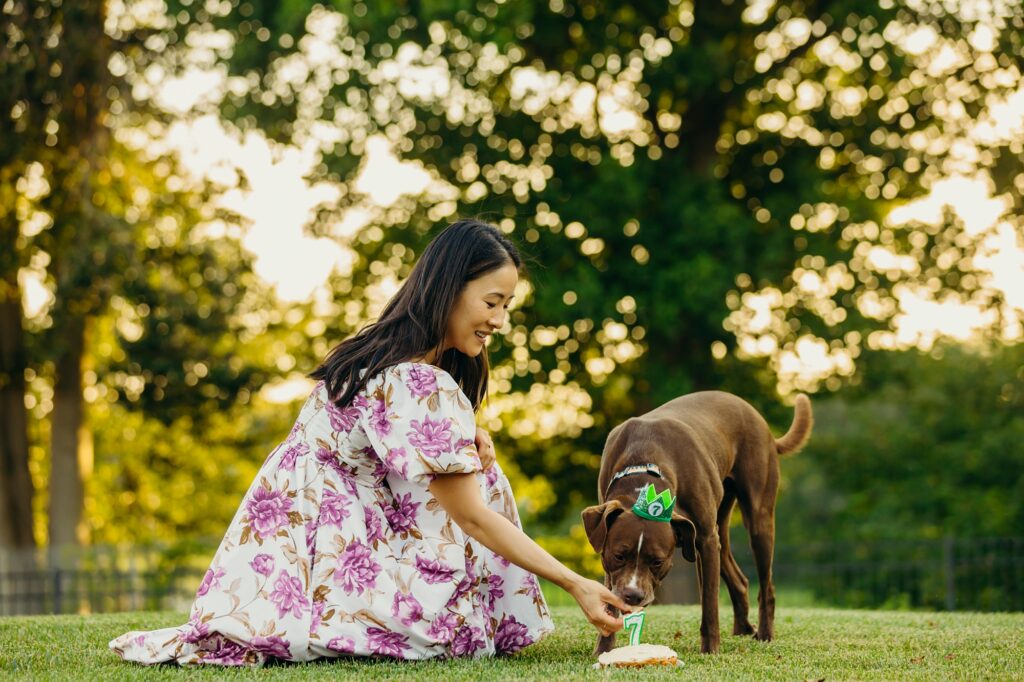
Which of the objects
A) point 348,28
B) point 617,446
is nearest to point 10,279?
point 348,28

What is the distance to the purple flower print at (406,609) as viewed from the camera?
4.90 meters

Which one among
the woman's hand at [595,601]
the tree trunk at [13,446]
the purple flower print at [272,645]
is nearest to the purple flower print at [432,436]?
the woman's hand at [595,601]

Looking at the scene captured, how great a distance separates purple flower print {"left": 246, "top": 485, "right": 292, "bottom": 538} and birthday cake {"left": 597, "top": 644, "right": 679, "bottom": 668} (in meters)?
1.42

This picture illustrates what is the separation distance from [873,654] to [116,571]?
15889 millimetres

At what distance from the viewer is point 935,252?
18172 mm

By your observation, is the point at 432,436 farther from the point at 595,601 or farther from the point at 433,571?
the point at 595,601

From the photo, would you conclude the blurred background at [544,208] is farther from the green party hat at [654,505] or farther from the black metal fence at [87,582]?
the green party hat at [654,505]

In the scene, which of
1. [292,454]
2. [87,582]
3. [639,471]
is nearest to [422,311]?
[292,454]

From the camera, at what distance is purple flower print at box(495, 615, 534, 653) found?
525cm

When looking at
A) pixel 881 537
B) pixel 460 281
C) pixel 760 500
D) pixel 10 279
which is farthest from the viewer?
pixel 881 537

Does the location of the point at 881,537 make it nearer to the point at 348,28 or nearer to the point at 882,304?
the point at 882,304

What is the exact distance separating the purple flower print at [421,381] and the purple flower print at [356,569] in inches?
27.2

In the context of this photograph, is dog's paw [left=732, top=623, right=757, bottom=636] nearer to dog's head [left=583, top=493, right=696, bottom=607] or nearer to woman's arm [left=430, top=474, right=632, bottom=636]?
dog's head [left=583, top=493, right=696, bottom=607]

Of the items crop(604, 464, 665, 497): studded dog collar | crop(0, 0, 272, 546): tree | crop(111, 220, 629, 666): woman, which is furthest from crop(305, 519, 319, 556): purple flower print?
crop(0, 0, 272, 546): tree
